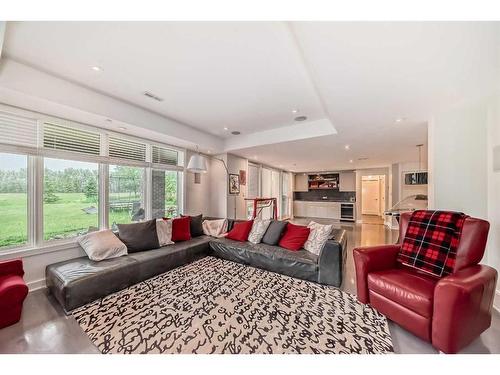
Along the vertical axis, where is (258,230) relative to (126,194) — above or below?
below

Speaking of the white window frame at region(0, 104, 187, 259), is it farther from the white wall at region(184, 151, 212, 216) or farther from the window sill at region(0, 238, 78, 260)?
the white wall at region(184, 151, 212, 216)

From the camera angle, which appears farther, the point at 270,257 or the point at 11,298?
the point at 270,257

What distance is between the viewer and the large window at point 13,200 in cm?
239

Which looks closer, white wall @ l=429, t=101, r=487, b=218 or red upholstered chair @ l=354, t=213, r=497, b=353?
red upholstered chair @ l=354, t=213, r=497, b=353

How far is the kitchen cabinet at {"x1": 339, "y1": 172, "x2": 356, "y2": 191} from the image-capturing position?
8.84 meters

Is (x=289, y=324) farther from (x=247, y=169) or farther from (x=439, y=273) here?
(x=247, y=169)

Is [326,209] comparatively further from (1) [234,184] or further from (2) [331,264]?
(2) [331,264]

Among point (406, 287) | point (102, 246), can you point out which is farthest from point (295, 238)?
point (102, 246)

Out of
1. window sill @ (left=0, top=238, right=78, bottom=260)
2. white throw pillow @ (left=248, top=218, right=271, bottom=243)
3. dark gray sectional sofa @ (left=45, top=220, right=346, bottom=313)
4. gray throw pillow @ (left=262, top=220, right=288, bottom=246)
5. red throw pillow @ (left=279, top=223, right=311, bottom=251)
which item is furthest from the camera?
white throw pillow @ (left=248, top=218, right=271, bottom=243)

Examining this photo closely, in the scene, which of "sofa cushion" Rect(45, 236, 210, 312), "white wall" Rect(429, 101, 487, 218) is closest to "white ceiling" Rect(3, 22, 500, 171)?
"white wall" Rect(429, 101, 487, 218)

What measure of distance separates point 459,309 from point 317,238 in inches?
67.5

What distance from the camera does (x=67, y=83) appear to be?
7.91ft

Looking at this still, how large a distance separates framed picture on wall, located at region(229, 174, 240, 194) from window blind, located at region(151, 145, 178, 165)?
151 cm

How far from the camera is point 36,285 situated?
8.25 feet
